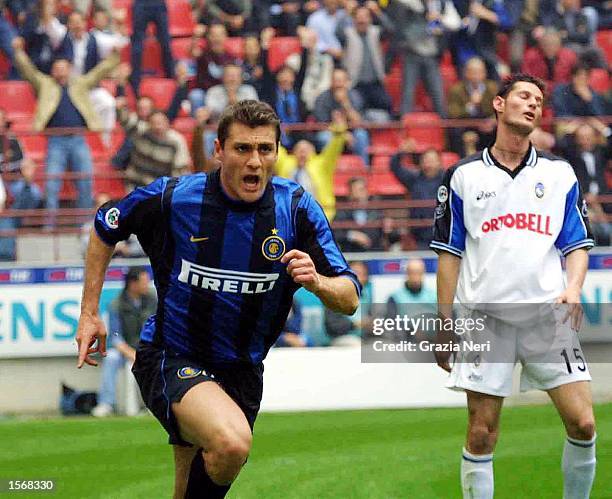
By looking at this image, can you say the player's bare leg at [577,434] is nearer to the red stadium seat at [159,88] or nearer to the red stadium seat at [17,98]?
the red stadium seat at [159,88]

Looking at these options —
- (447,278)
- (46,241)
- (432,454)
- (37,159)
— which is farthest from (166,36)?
(447,278)

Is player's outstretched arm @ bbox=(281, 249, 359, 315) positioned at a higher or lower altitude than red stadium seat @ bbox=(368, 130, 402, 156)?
higher

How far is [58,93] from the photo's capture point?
602 inches

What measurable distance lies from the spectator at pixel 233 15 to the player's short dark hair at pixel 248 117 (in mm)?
11164

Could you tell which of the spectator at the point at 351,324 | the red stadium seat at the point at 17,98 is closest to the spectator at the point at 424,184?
the spectator at the point at 351,324

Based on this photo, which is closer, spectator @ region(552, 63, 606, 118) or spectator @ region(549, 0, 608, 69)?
spectator @ region(552, 63, 606, 118)

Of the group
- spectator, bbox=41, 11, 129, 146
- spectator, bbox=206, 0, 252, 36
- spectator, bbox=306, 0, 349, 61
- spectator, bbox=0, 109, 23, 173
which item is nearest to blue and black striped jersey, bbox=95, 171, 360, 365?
spectator, bbox=0, 109, 23, 173

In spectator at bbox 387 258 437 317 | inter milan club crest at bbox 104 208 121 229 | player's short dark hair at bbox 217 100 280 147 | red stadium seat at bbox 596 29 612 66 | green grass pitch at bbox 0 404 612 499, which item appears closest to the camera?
player's short dark hair at bbox 217 100 280 147

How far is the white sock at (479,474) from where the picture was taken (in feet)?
19.4

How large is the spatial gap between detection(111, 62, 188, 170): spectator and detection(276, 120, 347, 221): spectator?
1718 mm

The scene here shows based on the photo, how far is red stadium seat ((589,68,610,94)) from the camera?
15883mm

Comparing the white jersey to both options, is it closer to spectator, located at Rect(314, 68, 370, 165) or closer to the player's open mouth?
the player's open mouth

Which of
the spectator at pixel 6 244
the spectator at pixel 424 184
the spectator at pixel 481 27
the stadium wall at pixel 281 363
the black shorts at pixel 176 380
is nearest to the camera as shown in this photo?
the black shorts at pixel 176 380

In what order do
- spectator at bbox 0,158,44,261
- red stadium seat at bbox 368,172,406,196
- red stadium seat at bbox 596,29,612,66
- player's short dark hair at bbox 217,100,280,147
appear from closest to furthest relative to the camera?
1. player's short dark hair at bbox 217,100,280,147
2. spectator at bbox 0,158,44,261
3. red stadium seat at bbox 368,172,406,196
4. red stadium seat at bbox 596,29,612,66
